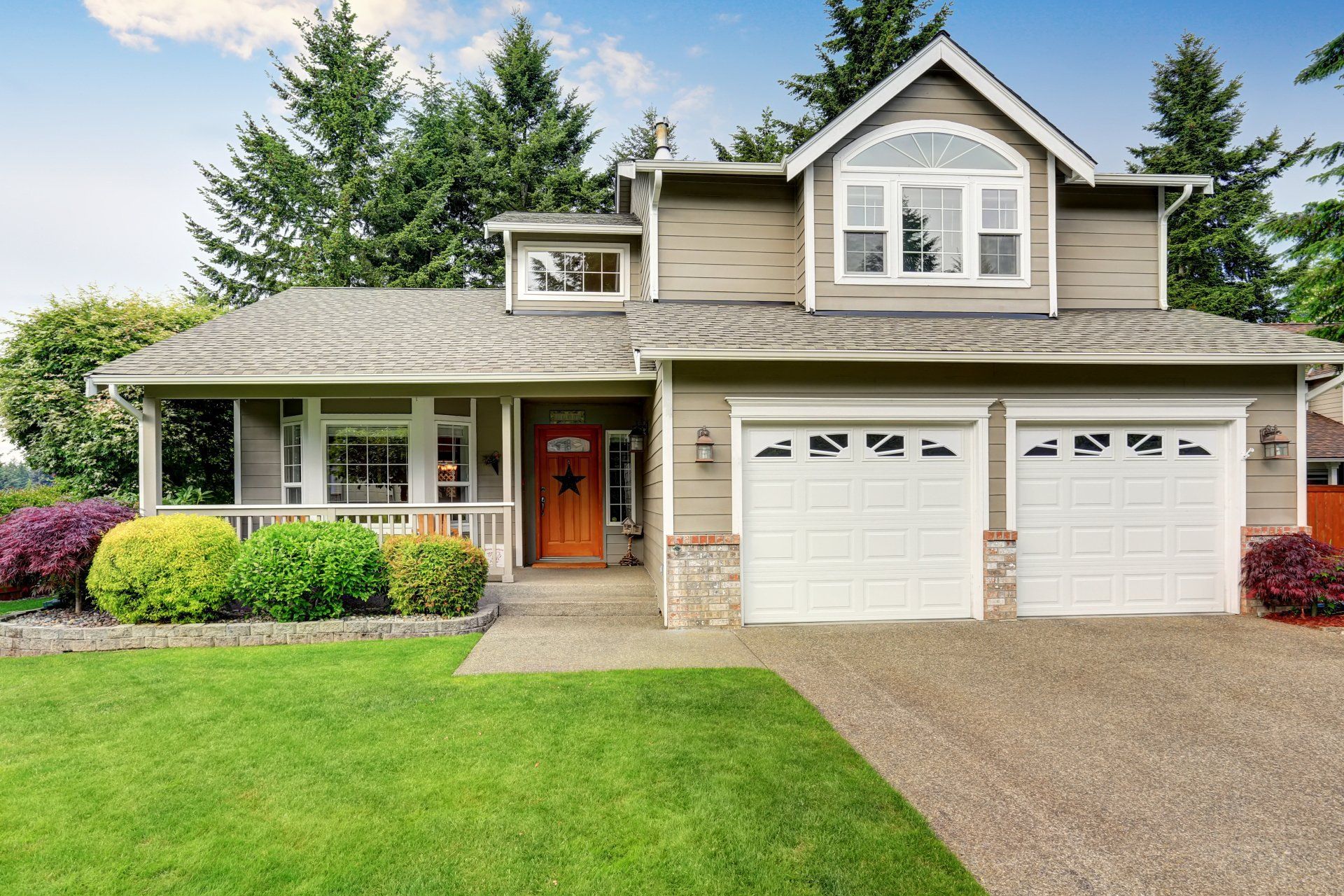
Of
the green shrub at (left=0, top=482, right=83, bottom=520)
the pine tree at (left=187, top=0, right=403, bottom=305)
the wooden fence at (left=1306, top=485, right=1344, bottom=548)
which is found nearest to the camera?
the wooden fence at (left=1306, top=485, right=1344, bottom=548)

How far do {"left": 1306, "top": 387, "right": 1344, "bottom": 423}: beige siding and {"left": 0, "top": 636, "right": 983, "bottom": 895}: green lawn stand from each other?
22991 mm

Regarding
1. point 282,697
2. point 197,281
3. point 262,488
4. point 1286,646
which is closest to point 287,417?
point 262,488

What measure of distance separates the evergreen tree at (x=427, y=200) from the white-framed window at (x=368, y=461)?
35.1ft

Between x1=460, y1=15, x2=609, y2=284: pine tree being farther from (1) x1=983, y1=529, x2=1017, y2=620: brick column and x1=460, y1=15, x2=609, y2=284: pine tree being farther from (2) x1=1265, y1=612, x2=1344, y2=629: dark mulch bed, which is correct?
(2) x1=1265, y1=612, x2=1344, y2=629: dark mulch bed

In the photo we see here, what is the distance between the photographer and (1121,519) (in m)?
7.79

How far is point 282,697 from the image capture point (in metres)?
5.04

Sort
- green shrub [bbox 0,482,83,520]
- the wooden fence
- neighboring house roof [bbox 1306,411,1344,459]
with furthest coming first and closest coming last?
neighboring house roof [bbox 1306,411,1344,459], green shrub [bbox 0,482,83,520], the wooden fence

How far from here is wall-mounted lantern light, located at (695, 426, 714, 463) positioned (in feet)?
23.7

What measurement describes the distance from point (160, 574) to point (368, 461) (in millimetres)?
3644

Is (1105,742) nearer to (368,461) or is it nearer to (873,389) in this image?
(873,389)

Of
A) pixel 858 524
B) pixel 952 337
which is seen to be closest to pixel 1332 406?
pixel 952 337

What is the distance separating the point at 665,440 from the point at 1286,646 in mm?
6269

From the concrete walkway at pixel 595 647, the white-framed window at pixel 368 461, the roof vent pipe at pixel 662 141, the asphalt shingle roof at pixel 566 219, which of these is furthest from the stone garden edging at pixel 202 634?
the roof vent pipe at pixel 662 141

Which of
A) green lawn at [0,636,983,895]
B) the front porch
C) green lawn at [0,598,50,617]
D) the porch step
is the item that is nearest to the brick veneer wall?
the porch step
